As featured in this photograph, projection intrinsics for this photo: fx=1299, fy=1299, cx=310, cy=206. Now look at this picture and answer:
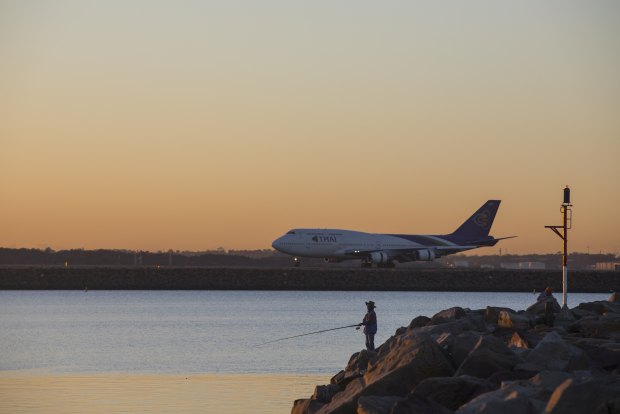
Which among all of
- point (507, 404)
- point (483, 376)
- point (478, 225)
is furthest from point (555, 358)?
point (478, 225)

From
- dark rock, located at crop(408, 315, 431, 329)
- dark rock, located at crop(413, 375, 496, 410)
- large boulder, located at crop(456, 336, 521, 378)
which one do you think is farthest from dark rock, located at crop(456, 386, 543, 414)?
dark rock, located at crop(408, 315, 431, 329)

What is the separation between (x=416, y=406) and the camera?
16.8 meters

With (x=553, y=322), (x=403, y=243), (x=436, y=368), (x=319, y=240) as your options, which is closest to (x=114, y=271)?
(x=319, y=240)

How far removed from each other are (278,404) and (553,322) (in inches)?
327

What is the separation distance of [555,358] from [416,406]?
4.48 m

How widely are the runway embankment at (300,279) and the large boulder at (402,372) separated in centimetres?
9096

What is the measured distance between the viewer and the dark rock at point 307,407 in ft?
71.4

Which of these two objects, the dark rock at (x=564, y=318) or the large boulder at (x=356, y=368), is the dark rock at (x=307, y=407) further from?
the dark rock at (x=564, y=318)

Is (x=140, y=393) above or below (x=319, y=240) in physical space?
below

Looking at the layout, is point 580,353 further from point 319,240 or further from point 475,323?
point 319,240

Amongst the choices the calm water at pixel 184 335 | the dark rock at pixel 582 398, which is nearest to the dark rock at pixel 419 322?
the calm water at pixel 184 335

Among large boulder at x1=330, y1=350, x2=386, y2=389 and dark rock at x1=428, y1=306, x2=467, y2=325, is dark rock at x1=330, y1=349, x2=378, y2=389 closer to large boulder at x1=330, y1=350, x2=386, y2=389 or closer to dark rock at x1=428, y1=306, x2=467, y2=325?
large boulder at x1=330, y1=350, x2=386, y2=389

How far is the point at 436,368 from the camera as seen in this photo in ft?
68.3

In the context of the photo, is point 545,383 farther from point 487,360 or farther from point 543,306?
point 543,306
